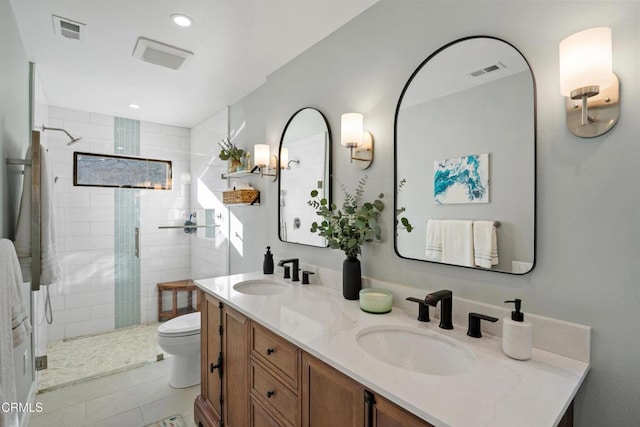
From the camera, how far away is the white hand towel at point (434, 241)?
4.51 feet

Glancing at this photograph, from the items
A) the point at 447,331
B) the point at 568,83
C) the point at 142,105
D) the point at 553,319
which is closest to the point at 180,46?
the point at 142,105

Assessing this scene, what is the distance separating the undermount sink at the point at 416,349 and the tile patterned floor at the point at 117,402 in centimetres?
157

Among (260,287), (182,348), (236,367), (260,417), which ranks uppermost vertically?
(260,287)

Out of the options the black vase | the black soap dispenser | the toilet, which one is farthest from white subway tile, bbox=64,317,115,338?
the black vase

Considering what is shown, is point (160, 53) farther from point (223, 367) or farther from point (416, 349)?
point (416, 349)

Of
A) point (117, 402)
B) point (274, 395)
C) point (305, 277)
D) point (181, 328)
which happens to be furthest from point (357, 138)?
point (117, 402)

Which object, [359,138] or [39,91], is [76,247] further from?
[359,138]

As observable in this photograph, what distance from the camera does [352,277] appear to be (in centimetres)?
164

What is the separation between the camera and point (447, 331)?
122 centimetres

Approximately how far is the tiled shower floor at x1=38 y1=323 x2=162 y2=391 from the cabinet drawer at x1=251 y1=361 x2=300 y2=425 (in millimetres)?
1939

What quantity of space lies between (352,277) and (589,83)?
1.19 meters

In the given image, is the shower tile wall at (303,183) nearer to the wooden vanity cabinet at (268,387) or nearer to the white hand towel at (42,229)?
the wooden vanity cabinet at (268,387)

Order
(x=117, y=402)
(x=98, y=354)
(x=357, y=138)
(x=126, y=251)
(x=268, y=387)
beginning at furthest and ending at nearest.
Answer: (x=126, y=251), (x=98, y=354), (x=117, y=402), (x=357, y=138), (x=268, y=387)

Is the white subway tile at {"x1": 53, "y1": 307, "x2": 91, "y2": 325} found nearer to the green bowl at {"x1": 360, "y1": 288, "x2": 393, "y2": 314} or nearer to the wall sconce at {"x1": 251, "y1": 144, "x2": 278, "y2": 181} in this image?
the wall sconce at {"x1": 251, "y1": 144, "x2": 278, "y2": 181}
